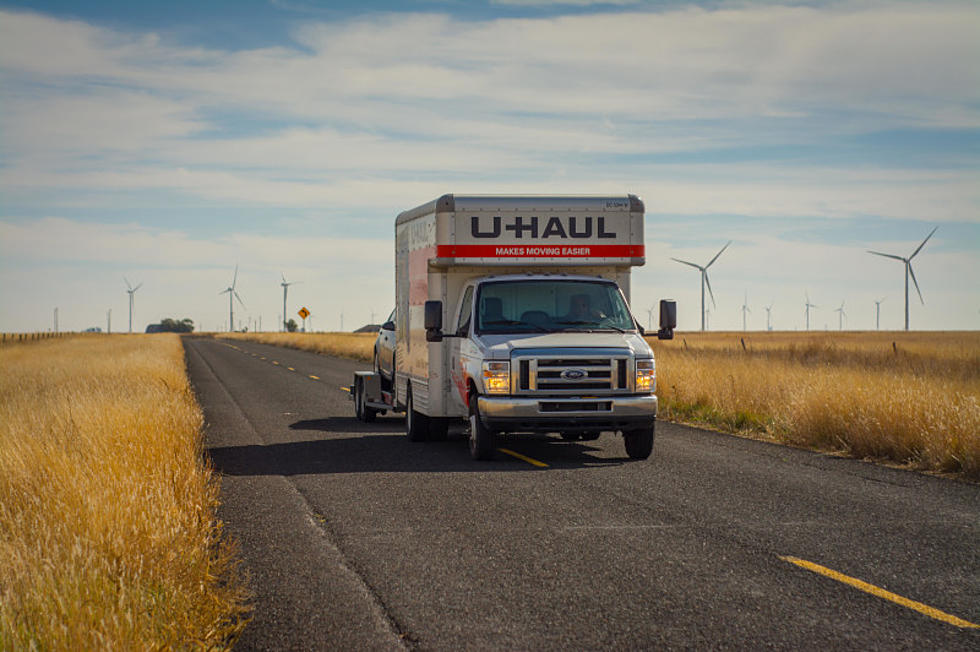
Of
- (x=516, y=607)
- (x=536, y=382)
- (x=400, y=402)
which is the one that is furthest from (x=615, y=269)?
(x=516, y=607)

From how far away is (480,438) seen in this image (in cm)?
1233

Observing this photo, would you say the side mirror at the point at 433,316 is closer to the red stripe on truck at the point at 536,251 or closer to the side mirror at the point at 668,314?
the red stripe on truck at the point at 536,251

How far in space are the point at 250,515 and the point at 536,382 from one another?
415 cm

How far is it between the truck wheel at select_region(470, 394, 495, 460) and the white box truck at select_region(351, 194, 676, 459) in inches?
0.6

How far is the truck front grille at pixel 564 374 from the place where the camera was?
1200cm

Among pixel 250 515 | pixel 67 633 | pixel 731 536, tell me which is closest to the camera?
pixel 67 633

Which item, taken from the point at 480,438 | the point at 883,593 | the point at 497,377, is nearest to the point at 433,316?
the point at 497,377

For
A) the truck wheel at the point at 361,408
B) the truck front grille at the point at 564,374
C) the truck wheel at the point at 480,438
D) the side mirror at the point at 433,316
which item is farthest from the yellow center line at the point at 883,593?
the truck wheel at the point at 361,408

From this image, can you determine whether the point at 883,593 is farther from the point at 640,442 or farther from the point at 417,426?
the point at 417,426

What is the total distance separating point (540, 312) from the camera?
43.5 feet

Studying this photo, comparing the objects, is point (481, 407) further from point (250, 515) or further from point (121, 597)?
point (121, 597)

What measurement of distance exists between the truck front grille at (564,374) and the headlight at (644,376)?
308mm

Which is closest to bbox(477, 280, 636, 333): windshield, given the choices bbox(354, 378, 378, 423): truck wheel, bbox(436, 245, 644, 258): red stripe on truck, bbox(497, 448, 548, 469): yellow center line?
bbox(436, 245, 644, 258): red stripe on truck

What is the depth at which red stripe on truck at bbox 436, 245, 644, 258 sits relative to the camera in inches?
539
